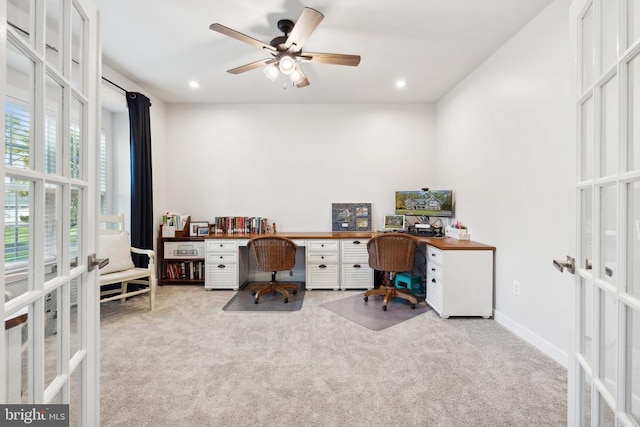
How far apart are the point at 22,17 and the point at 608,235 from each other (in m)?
1.82

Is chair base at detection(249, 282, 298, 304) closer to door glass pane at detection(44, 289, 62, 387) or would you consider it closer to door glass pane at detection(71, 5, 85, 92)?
door glass pane at detection(44, 289, 62, 387)

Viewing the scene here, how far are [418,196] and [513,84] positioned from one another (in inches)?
64.8

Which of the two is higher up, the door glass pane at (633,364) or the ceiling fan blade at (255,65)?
the ceiling fan blade at (255,65)

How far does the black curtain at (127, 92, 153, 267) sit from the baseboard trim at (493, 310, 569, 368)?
3.82 metres

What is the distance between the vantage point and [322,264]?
11.9 feet

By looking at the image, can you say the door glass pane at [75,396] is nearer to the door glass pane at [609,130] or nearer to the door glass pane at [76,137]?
the door glass pane at [76,137]

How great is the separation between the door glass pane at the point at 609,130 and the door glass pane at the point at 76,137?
5.70 feet

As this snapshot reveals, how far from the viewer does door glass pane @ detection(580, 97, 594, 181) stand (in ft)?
3.26

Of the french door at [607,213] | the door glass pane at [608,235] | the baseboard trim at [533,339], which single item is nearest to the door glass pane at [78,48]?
the french door at [607,213]

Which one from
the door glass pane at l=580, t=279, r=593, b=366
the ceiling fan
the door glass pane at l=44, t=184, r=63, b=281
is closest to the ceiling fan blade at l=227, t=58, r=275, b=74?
the ceiling fan

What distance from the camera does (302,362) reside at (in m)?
1.93

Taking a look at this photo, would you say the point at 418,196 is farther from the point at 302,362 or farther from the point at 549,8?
the point at 302,362

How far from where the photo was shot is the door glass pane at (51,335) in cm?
83

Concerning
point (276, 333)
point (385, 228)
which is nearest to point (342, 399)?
point (276, 333)
